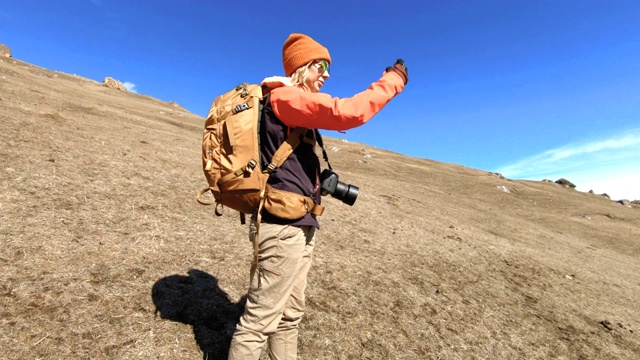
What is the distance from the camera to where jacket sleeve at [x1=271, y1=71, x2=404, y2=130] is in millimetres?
3523

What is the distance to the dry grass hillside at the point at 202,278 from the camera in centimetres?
548

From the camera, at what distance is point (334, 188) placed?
466 cm

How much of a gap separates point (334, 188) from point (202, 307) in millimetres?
3440

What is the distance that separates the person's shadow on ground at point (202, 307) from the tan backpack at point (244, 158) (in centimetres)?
265

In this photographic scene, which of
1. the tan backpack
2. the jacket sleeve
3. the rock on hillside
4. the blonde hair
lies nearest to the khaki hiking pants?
the tan backpack

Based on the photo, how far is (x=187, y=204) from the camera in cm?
1088

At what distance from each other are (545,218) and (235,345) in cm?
3122

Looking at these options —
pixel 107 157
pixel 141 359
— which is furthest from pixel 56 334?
pixel 107 157

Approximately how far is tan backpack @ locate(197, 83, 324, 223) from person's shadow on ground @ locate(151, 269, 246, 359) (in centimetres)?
265

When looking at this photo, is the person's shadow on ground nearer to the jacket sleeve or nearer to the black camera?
the black camera

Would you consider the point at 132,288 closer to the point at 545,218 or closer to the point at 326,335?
the point at 326,335

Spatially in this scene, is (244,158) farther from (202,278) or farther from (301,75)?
(202,278)

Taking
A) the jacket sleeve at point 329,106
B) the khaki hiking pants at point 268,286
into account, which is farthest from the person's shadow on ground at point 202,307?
the jacket sleeve at point 329,106

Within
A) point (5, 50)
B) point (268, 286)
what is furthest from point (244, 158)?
point (5, 50)
